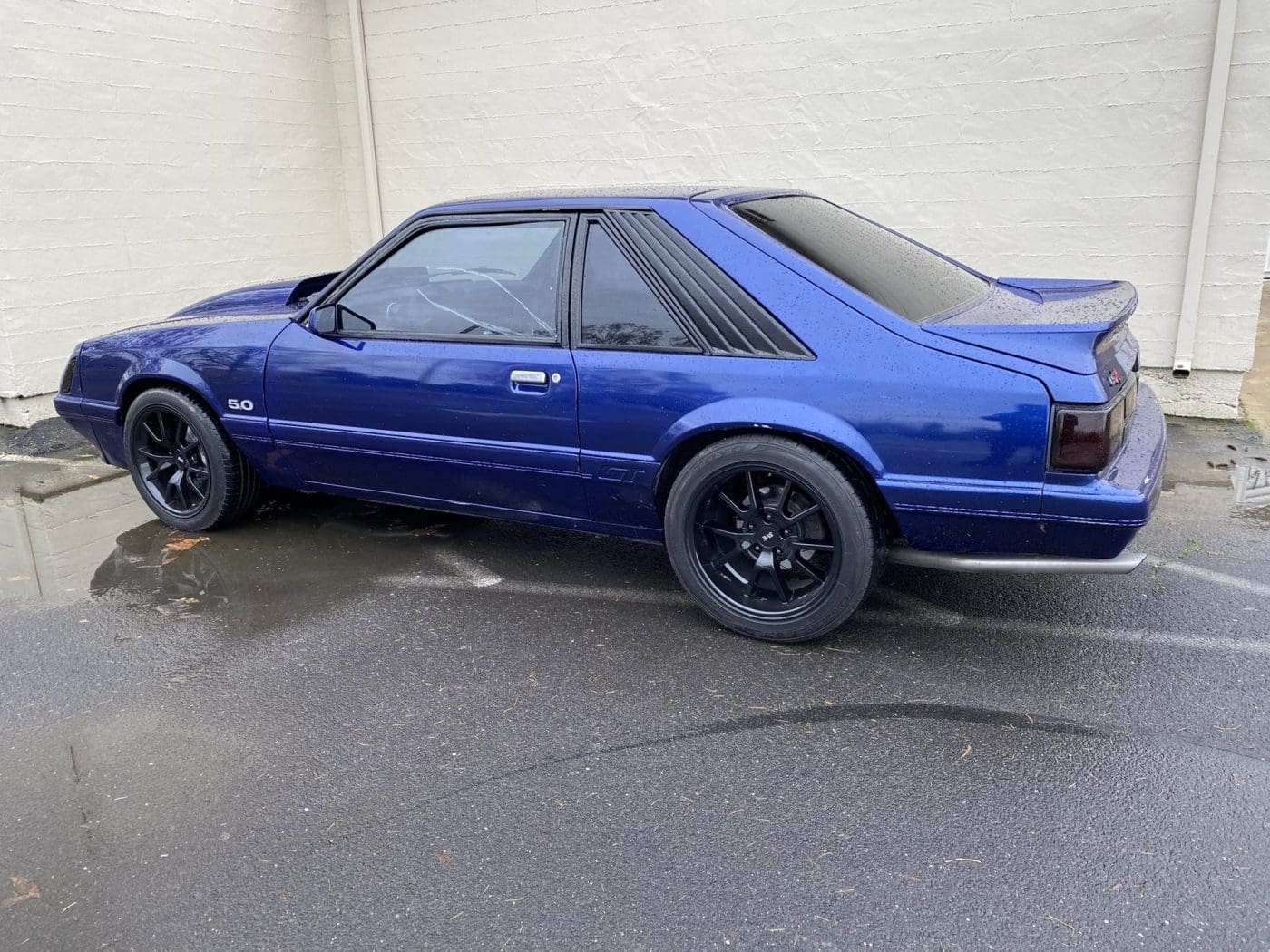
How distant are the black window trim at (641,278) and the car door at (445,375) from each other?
51mm

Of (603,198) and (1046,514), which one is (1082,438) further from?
(603,198)

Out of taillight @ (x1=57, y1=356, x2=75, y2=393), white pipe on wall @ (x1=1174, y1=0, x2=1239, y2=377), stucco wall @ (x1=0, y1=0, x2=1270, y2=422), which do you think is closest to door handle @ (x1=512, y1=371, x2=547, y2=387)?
taillight @ (x1=57, y1=356, x2=75, y2=393)

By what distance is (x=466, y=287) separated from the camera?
405 cm

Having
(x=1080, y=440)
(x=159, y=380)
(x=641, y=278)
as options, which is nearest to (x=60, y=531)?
(x=159, y=380)

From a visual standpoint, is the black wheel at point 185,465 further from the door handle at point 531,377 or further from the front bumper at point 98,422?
the door handle at point 531,377

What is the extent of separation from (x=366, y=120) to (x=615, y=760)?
7.11 metres

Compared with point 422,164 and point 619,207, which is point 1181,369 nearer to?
point 619,207

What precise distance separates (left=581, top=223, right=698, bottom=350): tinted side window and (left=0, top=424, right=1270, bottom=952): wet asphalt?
1.07 m

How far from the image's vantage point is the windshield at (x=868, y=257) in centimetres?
354

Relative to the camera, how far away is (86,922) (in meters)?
2.36

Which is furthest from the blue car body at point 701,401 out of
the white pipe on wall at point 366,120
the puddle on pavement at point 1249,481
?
the white pipe on wall at point 366,120

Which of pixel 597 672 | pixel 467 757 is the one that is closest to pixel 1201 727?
pixel 597 672

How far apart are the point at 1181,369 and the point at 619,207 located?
4487 mm

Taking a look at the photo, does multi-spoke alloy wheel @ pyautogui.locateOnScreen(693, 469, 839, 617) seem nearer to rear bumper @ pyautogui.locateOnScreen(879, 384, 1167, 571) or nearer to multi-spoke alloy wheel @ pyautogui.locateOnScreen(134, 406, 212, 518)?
rear bumper @ pyautogui.locateOnScreen(879, 384, 1167, 571)
